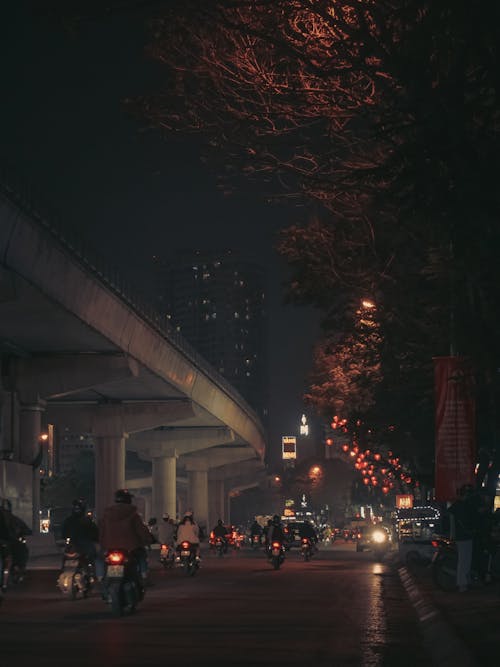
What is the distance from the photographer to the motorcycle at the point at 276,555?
140ft

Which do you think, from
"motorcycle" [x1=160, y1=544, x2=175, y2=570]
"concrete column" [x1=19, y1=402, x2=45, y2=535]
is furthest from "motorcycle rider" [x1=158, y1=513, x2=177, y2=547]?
"concrete column" [x1=19, y1=402, x2=45, y2=535]

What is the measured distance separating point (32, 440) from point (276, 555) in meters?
23.2

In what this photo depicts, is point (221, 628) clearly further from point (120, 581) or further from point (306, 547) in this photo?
point (306, 547)

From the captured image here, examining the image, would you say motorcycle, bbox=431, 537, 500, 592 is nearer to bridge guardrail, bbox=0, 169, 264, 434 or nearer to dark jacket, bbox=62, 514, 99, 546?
dark jacket, bbox=62, 514, 99, 546

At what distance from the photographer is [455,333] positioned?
19.0m

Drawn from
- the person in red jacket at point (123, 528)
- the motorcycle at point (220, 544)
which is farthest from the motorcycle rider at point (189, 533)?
the motorcycle at point (220, 544)

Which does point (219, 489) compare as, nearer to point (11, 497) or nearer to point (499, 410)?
point (11, 497)

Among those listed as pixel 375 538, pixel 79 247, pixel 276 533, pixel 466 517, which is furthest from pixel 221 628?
pixel 375 538

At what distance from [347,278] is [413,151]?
1802 cm

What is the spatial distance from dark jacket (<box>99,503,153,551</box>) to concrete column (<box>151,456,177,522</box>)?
83.2 m

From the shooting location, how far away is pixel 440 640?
14.9 metres

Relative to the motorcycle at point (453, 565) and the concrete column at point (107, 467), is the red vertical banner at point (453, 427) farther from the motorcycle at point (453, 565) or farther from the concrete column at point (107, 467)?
the concrete column at point (107, 467)

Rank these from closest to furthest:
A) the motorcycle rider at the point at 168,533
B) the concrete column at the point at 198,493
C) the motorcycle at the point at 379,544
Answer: the motorcycle rider at the point at 168,533 → the motorcycle at the point at 379,544 → the concrete column at the point at 198,493

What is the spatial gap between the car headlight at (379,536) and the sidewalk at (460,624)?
1484 inches
